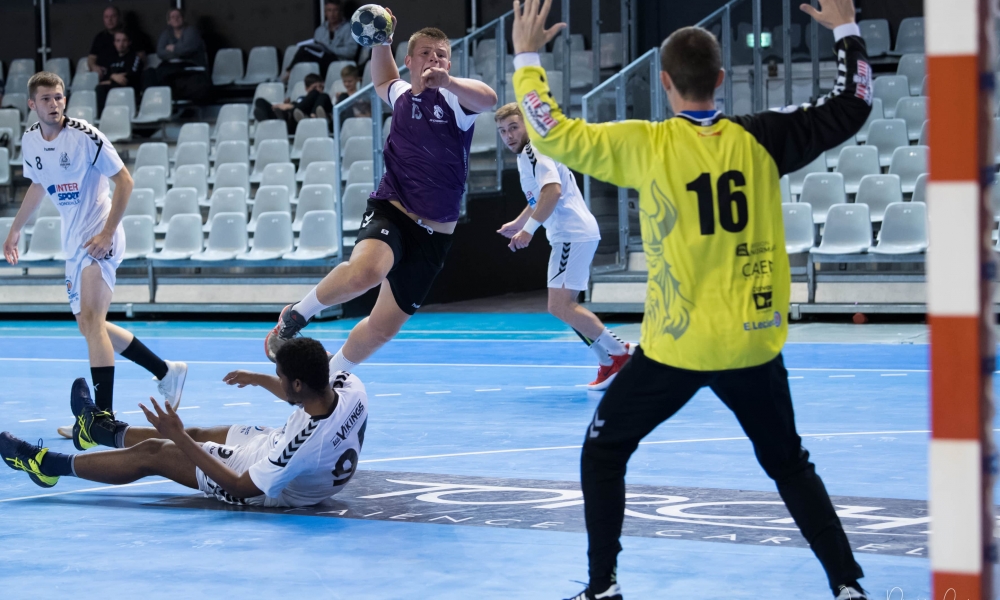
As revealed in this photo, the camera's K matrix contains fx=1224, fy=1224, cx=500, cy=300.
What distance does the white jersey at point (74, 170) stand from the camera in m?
7.36

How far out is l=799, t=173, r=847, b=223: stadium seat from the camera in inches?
555

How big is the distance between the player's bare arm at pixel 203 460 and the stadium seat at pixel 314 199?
34.3 feet

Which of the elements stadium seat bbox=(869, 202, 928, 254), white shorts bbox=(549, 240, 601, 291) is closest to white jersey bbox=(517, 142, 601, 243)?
white shorts bbox=(549, 240, 601, 291)

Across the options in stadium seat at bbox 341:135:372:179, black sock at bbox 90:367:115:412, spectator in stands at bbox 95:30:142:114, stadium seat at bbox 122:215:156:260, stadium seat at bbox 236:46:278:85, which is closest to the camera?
black sock at bbox 90:367:115:412

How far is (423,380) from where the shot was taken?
9750mm

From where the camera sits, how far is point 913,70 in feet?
51.6

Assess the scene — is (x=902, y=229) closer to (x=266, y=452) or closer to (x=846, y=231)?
(x=846, y=231)

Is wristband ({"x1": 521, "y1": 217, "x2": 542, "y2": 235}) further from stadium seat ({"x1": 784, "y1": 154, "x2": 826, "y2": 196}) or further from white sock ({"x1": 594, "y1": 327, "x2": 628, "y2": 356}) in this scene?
stadium seat ({"x1": 784, "y1": 154, "x2": 826, "y2": 196})

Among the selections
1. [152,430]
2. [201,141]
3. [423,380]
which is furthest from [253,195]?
[152,430]

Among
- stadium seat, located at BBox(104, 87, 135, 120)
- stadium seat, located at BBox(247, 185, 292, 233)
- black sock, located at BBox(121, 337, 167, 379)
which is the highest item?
stadium seat, located at BBox(104, 87, 135, 120)

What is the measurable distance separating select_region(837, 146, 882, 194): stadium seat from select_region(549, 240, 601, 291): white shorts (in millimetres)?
6424

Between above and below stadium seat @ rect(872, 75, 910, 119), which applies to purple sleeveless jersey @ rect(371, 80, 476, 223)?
below

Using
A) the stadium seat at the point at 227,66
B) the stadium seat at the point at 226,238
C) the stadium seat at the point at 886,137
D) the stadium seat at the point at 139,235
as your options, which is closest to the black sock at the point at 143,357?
the stadium seat at the point at 226,238

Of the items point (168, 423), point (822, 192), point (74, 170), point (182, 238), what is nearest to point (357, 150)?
point (182, 238)
